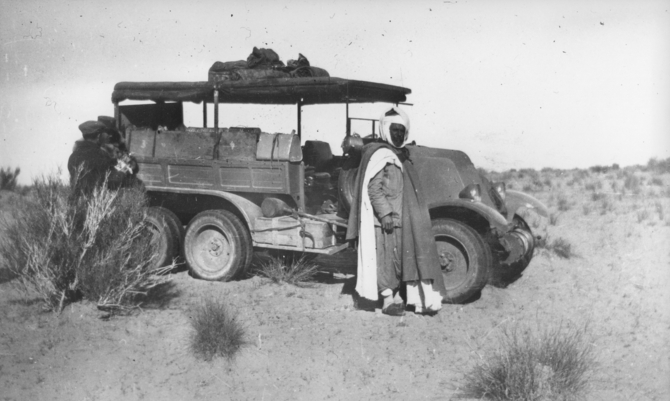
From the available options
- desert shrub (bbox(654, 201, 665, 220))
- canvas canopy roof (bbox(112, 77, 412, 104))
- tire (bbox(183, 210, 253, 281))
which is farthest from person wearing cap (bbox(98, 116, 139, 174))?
desert shrub (bbox(654, 201, 665, 220))

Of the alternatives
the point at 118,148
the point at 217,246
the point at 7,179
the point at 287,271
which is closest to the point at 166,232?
the point at 217,246

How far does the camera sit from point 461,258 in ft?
23.3

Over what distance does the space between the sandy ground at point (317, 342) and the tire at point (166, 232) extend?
0.44 metres

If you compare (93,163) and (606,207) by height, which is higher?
(93,163)

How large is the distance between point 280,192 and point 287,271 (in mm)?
1206

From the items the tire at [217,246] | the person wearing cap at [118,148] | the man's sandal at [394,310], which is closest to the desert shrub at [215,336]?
the man's sandal at [394,310]

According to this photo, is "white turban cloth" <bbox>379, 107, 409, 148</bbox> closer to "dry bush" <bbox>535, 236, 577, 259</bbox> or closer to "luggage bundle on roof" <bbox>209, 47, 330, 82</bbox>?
"luggage bundle on roof" <bbox>209, 47, 330, 82</bbox>

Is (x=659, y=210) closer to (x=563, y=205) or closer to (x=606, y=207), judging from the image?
(x=606, y=207)

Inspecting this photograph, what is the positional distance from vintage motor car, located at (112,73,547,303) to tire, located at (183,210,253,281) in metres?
0.01

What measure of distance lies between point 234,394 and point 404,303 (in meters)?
2.44

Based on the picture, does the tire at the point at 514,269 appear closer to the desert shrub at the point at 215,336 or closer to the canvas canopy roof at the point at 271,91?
the canvas canopy roof at the point at 271,91

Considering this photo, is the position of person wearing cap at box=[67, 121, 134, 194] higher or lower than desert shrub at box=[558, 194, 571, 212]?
higher

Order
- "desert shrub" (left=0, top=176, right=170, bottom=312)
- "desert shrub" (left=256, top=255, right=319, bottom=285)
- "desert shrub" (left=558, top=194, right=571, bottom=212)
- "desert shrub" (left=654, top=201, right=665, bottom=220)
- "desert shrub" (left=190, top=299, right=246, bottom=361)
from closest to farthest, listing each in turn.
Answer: "desert shrub" (left=190, top=299, right=246, bottom=361) → "desert shrub" (left=0, top=176, right=170, bottom=312) → "desert shrub" (left=256, top=255, right=319, bottom=285) → "desert shrub" (left=654, top=201, right=665, bottom=220) → "desert shrub" (left=558, top=194, right=571, bottom=212)

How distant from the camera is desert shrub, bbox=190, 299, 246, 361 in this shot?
18.6 feet
